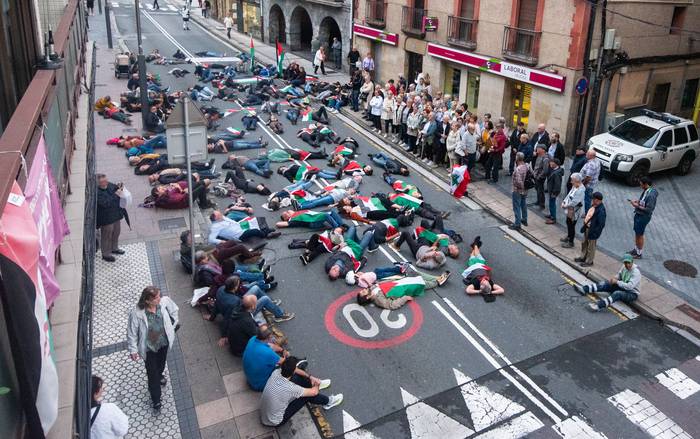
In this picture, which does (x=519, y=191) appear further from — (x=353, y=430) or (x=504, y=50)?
(x=504, y=50)

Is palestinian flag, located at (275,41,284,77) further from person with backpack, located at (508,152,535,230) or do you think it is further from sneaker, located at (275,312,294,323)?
sneaker, located at (275,312,294,323)

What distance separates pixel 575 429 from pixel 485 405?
50.0 inches

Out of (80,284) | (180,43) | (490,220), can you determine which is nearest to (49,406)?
(80,284)

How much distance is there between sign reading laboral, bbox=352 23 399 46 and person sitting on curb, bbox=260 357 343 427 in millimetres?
23327

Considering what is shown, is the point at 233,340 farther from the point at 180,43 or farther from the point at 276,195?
the point at 180,43

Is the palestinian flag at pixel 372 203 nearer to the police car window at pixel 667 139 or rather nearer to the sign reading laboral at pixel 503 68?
the sign reading laboral at pixel 503 68

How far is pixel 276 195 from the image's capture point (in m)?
15.7

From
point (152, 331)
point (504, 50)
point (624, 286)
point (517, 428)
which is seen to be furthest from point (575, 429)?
point (504, 50)

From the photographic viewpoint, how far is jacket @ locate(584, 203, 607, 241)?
1238 cm

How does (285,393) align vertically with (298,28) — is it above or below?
below

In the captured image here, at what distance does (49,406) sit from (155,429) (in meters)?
4.11

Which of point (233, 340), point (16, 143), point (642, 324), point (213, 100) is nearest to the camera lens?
point (16, 143)

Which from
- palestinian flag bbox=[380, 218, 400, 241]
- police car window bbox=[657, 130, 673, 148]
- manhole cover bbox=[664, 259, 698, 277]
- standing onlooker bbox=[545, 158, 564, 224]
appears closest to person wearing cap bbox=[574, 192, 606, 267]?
manhole cover bbox=[664, 259, 698, 277]

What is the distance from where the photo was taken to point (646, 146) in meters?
17.7
